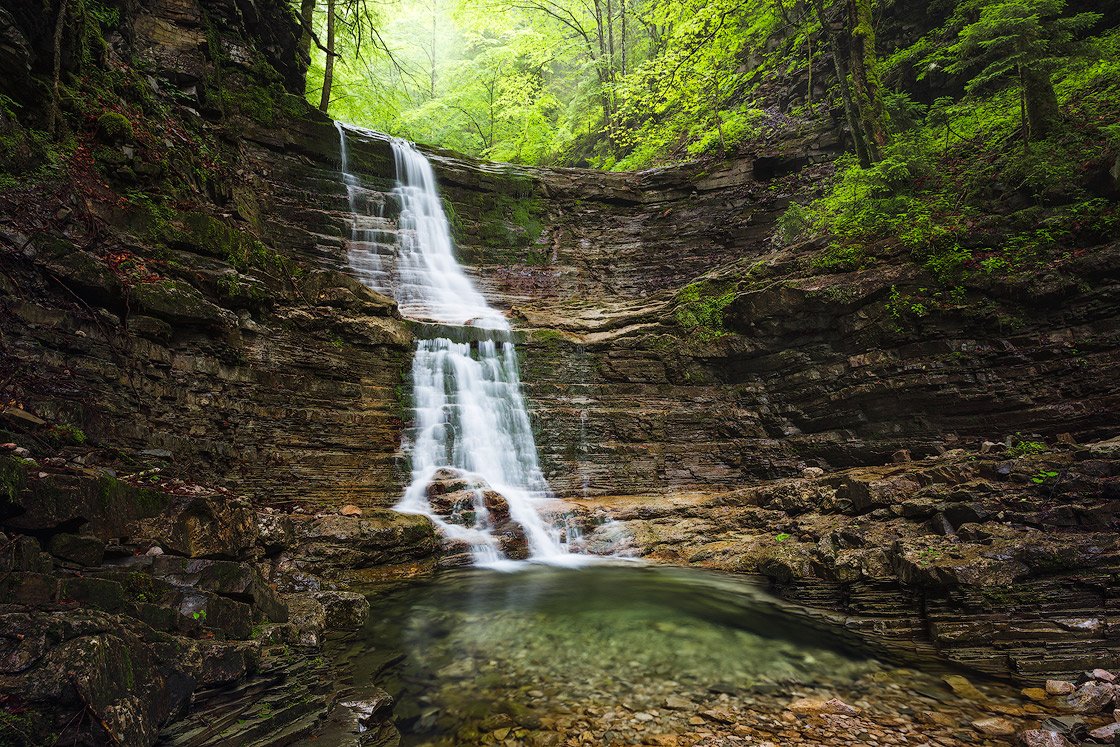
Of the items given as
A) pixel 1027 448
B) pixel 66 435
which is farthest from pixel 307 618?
pixel 1027 448

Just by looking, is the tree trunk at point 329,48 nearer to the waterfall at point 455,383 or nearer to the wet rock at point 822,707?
the waterfall at point 455,383

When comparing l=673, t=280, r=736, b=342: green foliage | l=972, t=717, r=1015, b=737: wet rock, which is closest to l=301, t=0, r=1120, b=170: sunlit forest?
l=673, t=280, r=736, b=342: green foliage

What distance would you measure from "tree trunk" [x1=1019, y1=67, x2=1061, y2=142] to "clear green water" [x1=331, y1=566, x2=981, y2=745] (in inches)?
411

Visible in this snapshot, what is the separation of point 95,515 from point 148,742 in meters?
1.92

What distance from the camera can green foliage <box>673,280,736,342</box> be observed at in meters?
12.8

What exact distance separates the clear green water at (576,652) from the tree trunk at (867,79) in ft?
37.9

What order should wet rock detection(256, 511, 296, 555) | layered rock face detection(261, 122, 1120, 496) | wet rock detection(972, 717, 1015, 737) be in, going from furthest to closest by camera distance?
1. layered rock face detection(261, 122, 1120, 496)
2. wet rock detection(256, 511, 296, 555)
3. wet rock detection(972, 717, 1015, 737)

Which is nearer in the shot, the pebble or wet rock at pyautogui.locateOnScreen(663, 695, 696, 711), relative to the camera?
the pebble

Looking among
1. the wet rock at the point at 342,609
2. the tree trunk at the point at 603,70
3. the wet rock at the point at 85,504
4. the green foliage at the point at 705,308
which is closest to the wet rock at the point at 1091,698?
the wet rock at the point at 342,609

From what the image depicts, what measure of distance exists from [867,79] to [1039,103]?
382 centimetres

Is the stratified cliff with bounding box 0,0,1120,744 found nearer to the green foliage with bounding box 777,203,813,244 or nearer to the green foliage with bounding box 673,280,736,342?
the green foliage with bounding box 673,280,736,342

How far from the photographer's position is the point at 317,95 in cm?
2030

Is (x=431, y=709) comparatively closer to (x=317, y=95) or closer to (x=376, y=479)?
(x=376, y=479)

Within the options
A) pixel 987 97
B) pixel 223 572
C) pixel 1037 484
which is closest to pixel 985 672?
pixel 1037 484
